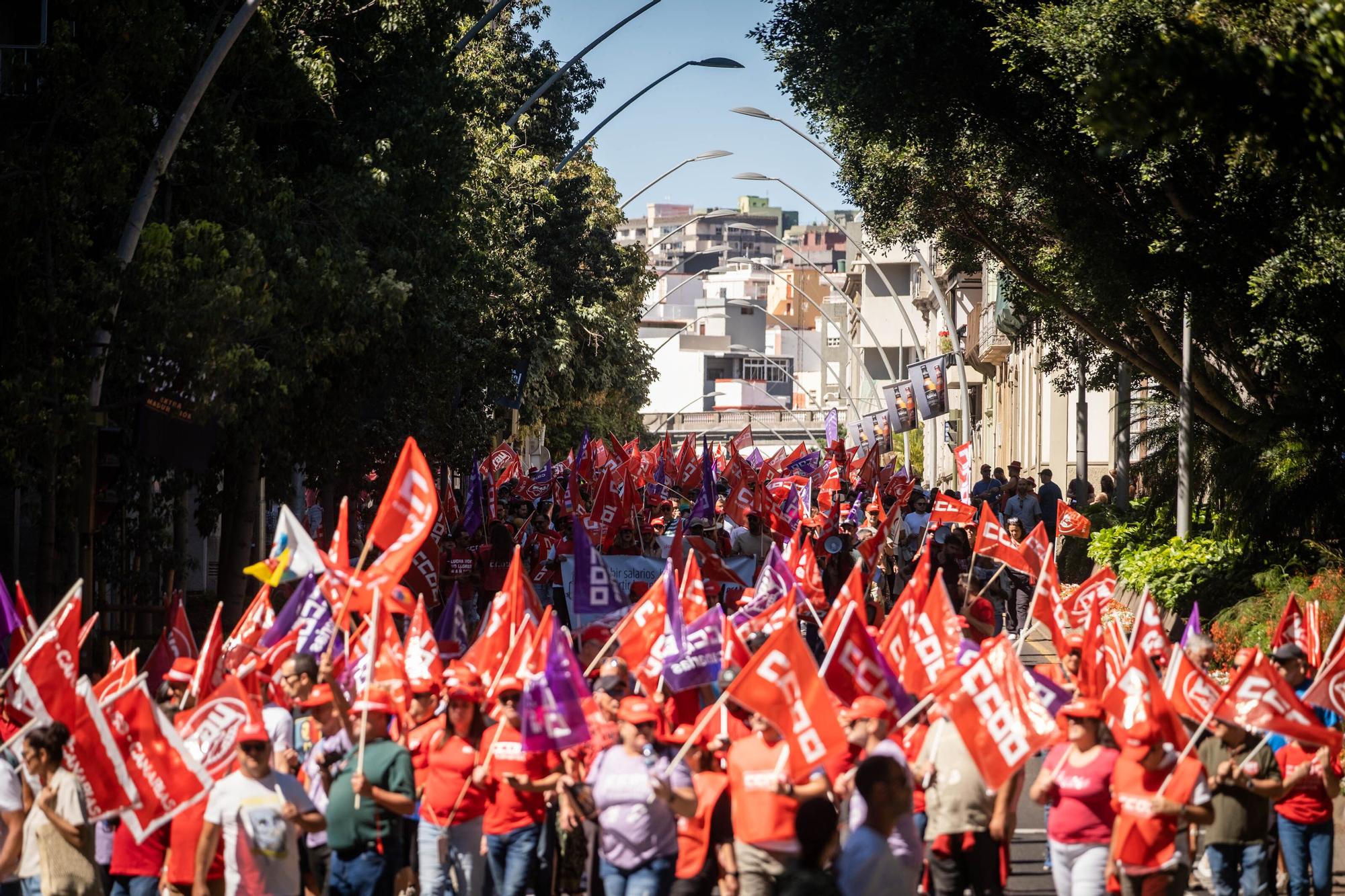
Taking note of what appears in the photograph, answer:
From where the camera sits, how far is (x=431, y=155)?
69.1 feet

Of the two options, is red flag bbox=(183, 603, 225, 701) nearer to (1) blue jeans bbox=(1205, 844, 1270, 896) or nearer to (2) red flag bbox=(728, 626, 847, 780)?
(2) red flag bbox=(728, 626, 847, 780)

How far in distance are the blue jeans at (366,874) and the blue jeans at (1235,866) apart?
3870 millimetres

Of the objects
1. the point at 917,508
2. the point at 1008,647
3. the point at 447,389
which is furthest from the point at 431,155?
the point at 1008,647

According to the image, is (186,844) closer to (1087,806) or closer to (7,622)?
(7,622)

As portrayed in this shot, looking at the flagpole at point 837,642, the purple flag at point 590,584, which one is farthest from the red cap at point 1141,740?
the purple flag at point 590,584

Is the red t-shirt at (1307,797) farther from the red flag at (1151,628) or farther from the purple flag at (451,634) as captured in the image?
the purple flag at (451,634)

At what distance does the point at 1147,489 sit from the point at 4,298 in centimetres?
1610

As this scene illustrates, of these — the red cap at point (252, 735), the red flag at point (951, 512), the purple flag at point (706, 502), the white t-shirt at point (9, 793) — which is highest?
the purple flag at point (706, 502)

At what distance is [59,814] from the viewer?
8.04 metres

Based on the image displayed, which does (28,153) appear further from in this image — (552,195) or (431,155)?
(552,195)

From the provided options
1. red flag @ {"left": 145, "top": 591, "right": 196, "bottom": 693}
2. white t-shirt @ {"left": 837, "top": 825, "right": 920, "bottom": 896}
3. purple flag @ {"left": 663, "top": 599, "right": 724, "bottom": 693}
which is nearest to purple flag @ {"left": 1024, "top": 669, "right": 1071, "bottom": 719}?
purple flag @ {"left": 663, "top": 599, "right": 724, "bottom": 693}

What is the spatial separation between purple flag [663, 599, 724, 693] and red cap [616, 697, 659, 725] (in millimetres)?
2510

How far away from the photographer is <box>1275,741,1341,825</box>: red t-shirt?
31.5 feet

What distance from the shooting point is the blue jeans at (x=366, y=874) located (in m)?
8.69
